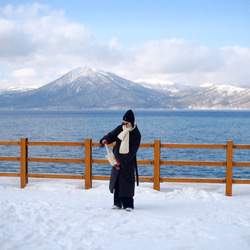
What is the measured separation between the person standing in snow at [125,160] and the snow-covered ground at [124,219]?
28 cm

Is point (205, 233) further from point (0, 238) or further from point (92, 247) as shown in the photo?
point (0, 238)

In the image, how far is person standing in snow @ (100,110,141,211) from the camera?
6188 mm

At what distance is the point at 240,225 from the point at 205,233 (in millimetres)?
838

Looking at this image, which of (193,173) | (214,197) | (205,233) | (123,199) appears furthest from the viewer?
(193,173)

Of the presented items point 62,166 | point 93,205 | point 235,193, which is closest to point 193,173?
point 62,166

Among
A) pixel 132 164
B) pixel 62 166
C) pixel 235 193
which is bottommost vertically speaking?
pixel 62 166

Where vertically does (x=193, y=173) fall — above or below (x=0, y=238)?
below

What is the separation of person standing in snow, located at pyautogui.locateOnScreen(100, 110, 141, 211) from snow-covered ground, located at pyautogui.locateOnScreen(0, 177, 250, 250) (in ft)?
0.91

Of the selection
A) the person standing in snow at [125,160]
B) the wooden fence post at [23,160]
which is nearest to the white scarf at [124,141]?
the person standing in snow at [125,160]

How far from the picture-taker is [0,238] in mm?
4477

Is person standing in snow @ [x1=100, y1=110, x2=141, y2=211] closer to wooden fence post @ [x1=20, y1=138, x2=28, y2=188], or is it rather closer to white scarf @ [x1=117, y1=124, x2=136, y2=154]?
white scarf @ [x1=117, y1=124, x2=136, y2=154]

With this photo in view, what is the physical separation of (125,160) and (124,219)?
1.08 metres

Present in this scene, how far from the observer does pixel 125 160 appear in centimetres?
620

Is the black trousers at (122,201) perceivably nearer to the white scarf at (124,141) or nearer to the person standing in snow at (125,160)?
the person standing in snow at (125,160)
